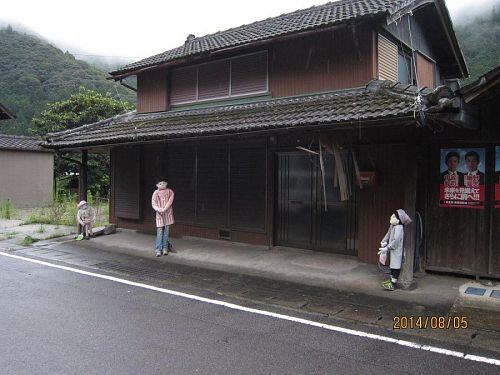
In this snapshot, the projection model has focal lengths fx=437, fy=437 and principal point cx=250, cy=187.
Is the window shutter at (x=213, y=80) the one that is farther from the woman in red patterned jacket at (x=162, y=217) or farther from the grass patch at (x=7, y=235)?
the grass patch at (x=7, y=235)

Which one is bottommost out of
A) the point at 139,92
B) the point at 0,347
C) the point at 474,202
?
the point at 0,347

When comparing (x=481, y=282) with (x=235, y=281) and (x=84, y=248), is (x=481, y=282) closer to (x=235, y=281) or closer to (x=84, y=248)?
(x=235, y=281)

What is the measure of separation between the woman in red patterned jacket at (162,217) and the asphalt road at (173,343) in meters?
3.50

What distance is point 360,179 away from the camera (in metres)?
8.45

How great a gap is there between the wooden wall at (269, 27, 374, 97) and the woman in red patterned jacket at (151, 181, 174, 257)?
143 inches

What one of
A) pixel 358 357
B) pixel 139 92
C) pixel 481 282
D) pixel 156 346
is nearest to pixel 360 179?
pixel 481 282

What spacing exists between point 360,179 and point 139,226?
7.42 metres

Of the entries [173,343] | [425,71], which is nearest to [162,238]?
[173,343]

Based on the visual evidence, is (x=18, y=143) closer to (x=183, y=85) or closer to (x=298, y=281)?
(x=183, y=85)

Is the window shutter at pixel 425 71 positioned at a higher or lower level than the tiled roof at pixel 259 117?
higher

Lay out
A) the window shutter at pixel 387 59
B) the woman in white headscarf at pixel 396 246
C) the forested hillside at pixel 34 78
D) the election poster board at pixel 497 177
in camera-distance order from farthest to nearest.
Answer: the forested hillside at pixel 34 78, the window shutter at pixel 387 59, the election poster board at pixel 497 177, the woman in white headscarf at pixel 396 246

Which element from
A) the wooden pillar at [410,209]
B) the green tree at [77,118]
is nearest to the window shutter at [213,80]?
the wooden pillar at [410,209]

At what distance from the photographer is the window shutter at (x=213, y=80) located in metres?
11.8

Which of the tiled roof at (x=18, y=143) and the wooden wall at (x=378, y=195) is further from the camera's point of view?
the tiled roof at (x=18, y=143)
